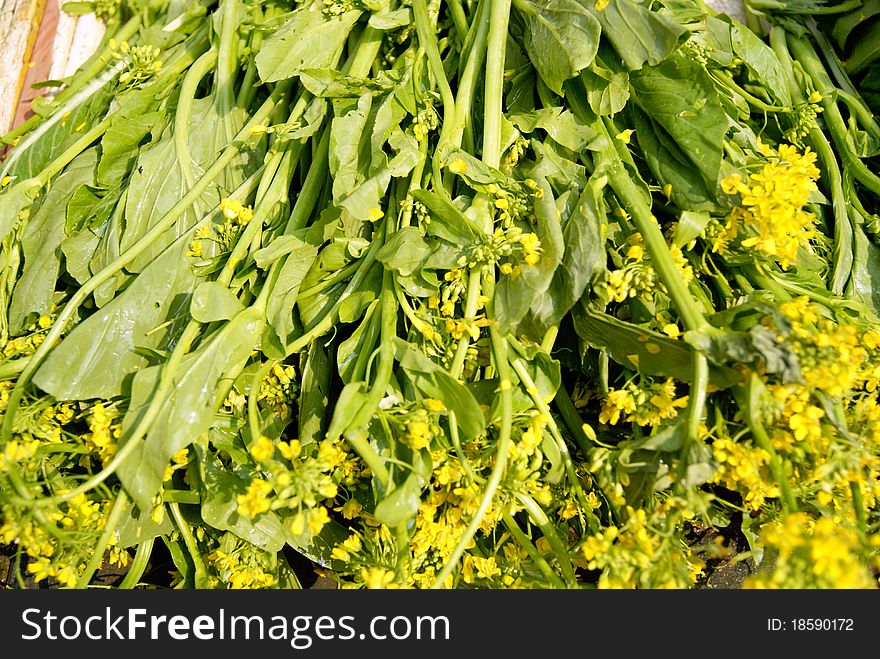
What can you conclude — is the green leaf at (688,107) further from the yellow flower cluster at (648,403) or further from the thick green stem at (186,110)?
the thick green stem at (186,110)

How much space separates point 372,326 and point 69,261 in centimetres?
67

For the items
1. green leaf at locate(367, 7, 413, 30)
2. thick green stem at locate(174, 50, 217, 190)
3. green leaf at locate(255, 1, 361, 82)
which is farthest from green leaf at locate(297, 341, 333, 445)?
green leaf at locate(367, 7, 413, 30)

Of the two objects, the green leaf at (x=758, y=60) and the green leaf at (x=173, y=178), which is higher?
the green leaf at (x=173, y=178)

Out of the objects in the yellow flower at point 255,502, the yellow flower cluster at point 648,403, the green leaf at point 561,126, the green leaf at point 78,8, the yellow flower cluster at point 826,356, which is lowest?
the yellow flower cluster at point 648,403

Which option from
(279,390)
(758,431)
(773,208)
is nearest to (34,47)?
(279,390)

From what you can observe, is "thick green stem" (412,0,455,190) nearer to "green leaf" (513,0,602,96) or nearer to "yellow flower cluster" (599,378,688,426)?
"green leaf" (513,0,602,96)

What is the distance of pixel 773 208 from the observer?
96 centimetres

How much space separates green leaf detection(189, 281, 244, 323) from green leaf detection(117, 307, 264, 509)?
2cm

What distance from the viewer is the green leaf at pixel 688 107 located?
1.08 metres

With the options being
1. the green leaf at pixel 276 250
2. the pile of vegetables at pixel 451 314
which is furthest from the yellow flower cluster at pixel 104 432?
the green leaf at pixel 276 250

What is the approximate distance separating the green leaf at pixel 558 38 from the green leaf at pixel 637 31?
0.14 ft

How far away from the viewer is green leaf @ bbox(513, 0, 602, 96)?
1.12 m

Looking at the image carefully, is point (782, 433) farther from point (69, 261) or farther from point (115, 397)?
point (69, 261)
